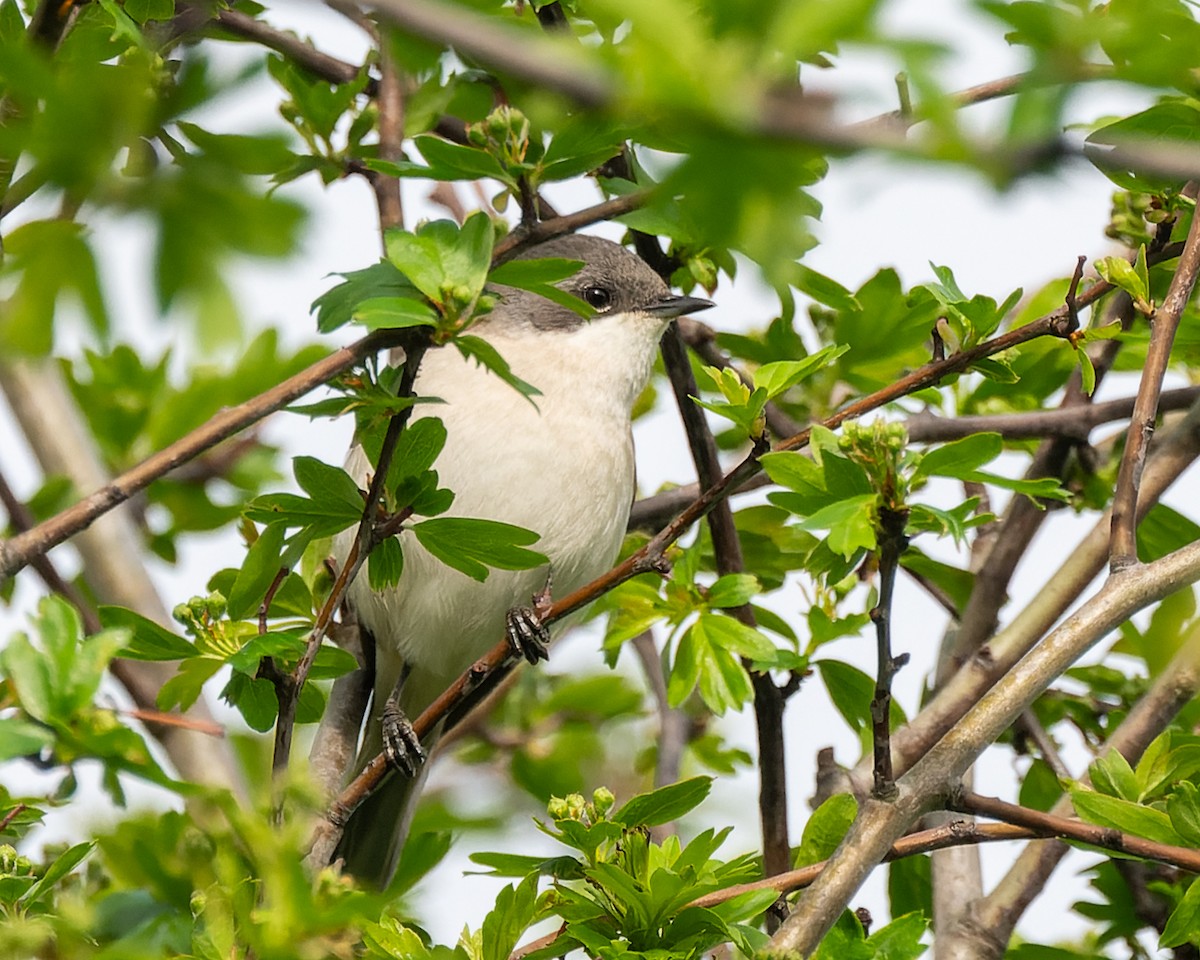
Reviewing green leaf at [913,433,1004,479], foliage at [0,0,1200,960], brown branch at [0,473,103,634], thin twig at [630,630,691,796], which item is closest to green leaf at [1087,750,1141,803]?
foliage at [0,0,1200,960]

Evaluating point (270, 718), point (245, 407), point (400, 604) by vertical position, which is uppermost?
point (400, 604)

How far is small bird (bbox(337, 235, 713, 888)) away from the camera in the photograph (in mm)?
3854

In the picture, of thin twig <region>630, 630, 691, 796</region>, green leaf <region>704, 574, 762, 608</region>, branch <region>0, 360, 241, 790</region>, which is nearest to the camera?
green leaf <region>704, 574, 762, 608</region>

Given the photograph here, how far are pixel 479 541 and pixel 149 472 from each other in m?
0.55

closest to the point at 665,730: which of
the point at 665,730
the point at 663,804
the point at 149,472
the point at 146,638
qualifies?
the point at 665,730

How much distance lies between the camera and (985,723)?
2381 mm

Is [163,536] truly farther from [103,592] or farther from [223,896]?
[223,896]

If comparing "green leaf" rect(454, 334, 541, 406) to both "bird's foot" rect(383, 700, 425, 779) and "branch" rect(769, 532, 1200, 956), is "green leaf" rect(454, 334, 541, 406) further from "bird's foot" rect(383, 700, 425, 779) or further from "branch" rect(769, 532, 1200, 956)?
"bird's foot" rect(383, 700, 425, 779)

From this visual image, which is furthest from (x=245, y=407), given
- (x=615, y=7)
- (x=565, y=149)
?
(x=615, y=7)

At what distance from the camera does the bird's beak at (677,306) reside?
3904 millimetres

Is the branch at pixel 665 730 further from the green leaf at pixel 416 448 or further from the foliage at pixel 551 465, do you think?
the green leaf at pixel 416 448

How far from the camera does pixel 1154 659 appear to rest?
3623mm

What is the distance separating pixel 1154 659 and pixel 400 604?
1.98 meters

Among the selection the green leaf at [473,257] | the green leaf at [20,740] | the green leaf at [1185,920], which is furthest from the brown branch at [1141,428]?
the green leaf at [20,740]
